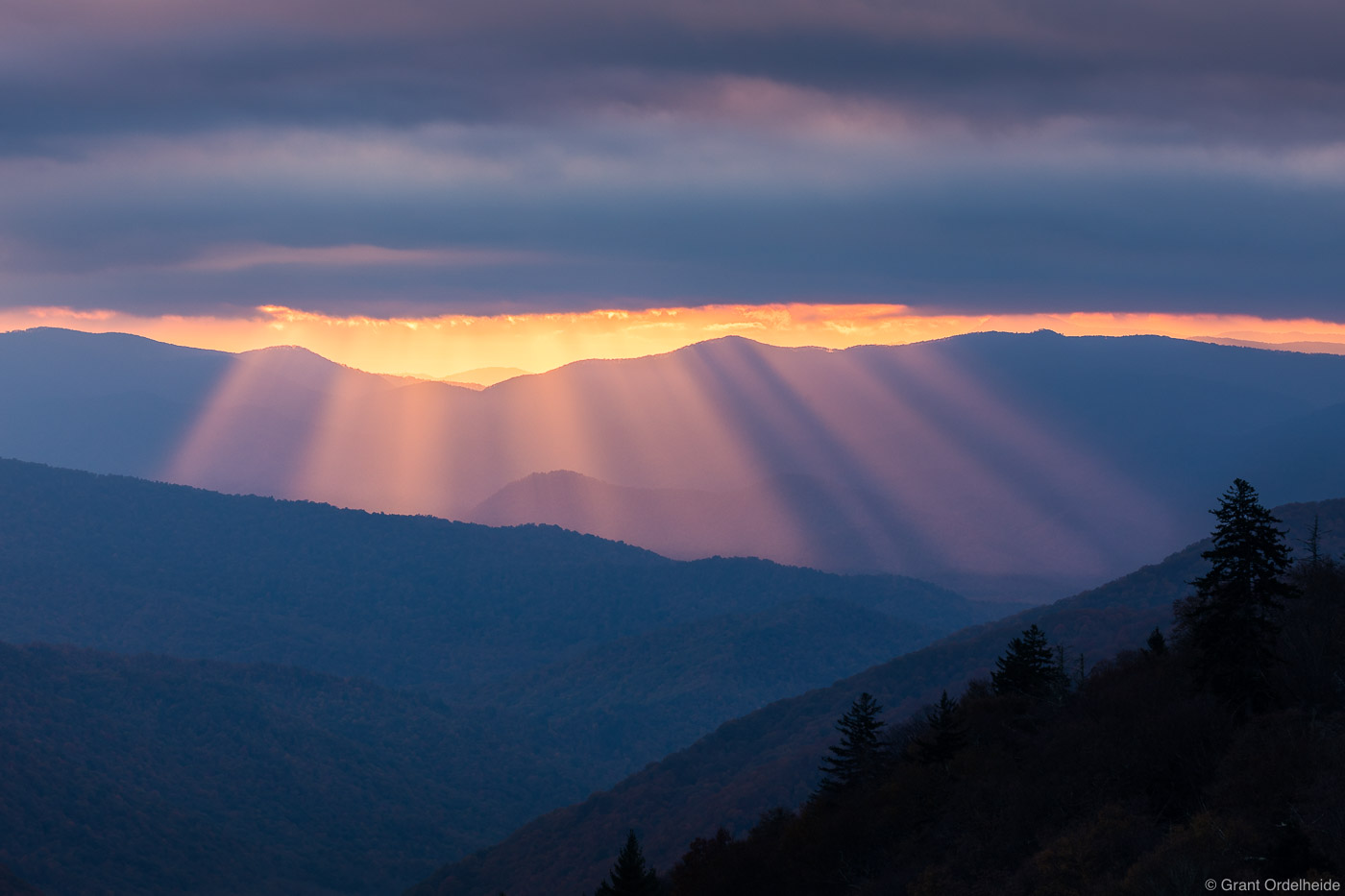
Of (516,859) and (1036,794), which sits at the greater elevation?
(1036,794)

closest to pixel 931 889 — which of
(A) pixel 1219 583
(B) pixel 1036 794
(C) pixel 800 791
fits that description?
(B) pixel 1036 794

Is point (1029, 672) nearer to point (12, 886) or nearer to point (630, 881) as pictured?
point (630, 881)

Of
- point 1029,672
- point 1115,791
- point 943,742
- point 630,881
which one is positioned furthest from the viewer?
point 1029,672

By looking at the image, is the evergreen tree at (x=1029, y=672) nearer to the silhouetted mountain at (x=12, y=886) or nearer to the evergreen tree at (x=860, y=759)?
the evergreen tree at (x=860, y=759)

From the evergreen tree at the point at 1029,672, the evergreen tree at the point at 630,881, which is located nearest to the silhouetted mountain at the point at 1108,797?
the evergreen tree at the point at 1029,672

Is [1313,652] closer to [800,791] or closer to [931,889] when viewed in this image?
[931,889]

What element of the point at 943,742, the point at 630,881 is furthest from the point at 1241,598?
the point at 630,881

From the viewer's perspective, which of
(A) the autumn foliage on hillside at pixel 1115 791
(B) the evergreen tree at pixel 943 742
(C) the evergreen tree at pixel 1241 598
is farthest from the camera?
(B) the evergreen tree at pixel 943 742

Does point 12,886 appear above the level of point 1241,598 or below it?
below
